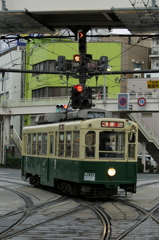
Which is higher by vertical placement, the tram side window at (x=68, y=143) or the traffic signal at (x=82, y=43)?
the traffic signal at (x=82, y=43)

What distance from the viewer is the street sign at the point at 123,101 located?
134ft

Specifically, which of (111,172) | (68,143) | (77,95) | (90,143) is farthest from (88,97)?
(111,172)

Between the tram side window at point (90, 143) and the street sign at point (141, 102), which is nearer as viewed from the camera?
the tram side window at point (90, 143)

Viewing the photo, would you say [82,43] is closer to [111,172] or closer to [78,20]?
[78,20]

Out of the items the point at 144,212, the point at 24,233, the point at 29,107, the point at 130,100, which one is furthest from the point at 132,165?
the point at 29,107

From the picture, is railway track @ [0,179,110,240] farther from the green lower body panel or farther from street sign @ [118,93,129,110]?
street sign @ [118,93,129,110]

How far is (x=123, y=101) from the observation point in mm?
40906

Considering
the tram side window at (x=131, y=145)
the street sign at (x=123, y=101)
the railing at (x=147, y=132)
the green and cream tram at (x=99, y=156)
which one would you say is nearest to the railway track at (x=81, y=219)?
the green and cream tram at (x=99, y=156)

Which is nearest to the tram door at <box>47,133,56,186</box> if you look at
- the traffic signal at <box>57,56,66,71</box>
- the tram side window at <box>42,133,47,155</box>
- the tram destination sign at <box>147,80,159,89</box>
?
the tram side window at <box>42,133,47,155</box>

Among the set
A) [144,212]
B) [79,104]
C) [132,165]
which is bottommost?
[144,212]

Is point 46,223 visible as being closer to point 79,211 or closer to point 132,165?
point 79,211

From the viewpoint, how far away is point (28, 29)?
22.1 meters

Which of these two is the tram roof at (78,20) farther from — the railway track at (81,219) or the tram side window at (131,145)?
the railway track at (81,219)

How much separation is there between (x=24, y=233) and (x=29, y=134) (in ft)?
36.5
